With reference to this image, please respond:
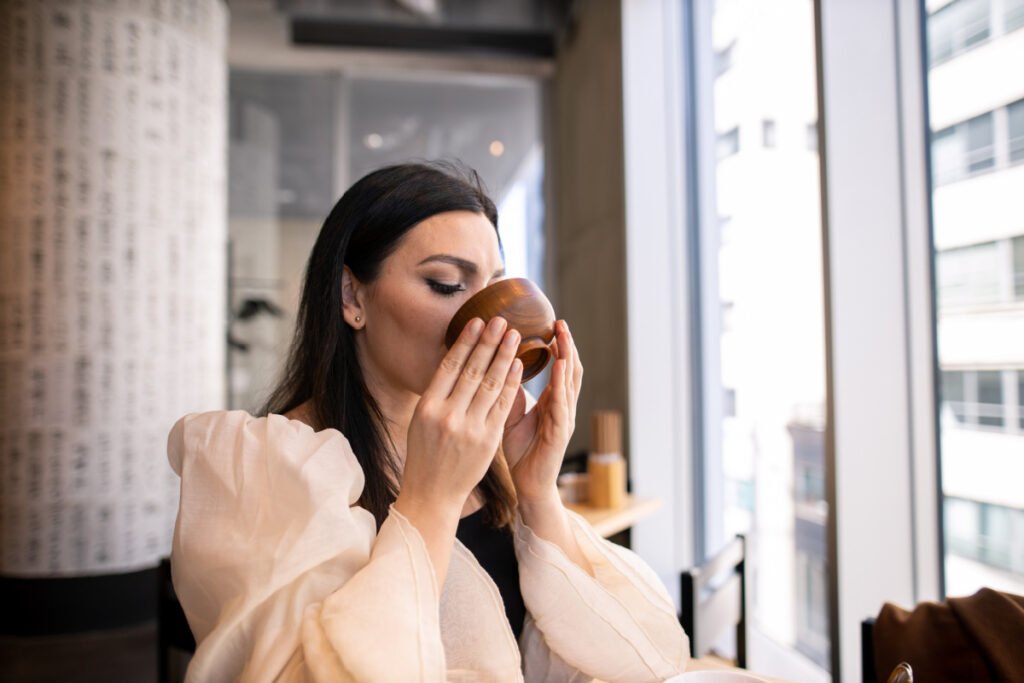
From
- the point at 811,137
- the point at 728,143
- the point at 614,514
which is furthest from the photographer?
the point at 728,143

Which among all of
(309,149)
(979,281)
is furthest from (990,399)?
(309,149)

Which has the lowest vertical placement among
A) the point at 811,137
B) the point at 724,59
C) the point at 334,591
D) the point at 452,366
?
the point at 334,591

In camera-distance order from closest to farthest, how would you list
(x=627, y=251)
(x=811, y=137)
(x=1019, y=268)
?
(x=1019, y=268)
(x=811, y=137)
(x=627, y=251)

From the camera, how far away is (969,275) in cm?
147

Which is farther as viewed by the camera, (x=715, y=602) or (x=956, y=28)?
(x=956, y=28)

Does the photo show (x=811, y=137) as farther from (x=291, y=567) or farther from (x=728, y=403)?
(x=291, y=567)

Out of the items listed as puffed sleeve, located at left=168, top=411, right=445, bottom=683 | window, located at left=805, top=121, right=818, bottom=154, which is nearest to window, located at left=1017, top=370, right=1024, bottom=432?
window, located at left=805, top=121, right=818, bottom=154

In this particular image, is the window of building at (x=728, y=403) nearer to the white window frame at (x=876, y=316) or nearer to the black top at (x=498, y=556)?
the white window frame at (x=876, y=316)

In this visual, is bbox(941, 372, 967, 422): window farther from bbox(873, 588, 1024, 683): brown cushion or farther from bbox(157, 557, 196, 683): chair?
bbox(157, 557, 196, 683): chair

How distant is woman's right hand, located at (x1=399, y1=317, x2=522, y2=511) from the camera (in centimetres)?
71

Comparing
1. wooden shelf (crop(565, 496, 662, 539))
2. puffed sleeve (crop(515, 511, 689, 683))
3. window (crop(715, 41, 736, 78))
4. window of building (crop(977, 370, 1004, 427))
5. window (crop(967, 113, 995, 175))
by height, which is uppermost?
window (crop(715, 41, 736, 78))

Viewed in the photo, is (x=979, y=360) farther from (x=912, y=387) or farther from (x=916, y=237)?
(x=916, y=237)

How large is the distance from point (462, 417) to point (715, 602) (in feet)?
2.91

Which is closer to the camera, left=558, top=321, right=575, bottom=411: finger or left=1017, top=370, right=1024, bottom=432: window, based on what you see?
left=558, top=321, right=575, bottom=411: finger
